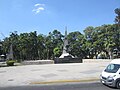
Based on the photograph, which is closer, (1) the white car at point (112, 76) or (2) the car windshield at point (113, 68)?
(1) the white car at point (112, 76)

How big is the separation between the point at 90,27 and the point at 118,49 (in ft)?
38.9

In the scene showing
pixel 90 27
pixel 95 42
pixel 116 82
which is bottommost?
pixel 116 82

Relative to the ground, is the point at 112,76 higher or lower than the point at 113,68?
lower

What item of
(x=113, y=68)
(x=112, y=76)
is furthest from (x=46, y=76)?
(x=112, y=76)

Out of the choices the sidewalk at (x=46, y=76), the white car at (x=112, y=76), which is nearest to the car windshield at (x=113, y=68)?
the white car at (x=112, y=76)

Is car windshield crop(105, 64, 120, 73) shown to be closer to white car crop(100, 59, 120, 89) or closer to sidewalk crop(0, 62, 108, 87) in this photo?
white car crop(100, 59, 120, 89)

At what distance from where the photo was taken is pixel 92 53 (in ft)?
255

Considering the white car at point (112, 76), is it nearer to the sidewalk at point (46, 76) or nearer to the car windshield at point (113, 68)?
the car windshield at point (113, 68)

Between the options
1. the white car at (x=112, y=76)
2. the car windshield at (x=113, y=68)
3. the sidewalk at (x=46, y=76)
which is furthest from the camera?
the sidewalk at (x=46, y=76)

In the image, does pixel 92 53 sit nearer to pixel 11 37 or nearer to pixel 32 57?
pixel 32 57

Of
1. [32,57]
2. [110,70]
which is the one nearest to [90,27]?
[32,57]

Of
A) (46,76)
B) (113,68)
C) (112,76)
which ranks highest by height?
(113,68)

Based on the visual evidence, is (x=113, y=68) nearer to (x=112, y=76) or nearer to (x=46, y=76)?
(x=112, y=76)

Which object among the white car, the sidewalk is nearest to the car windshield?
the white car
